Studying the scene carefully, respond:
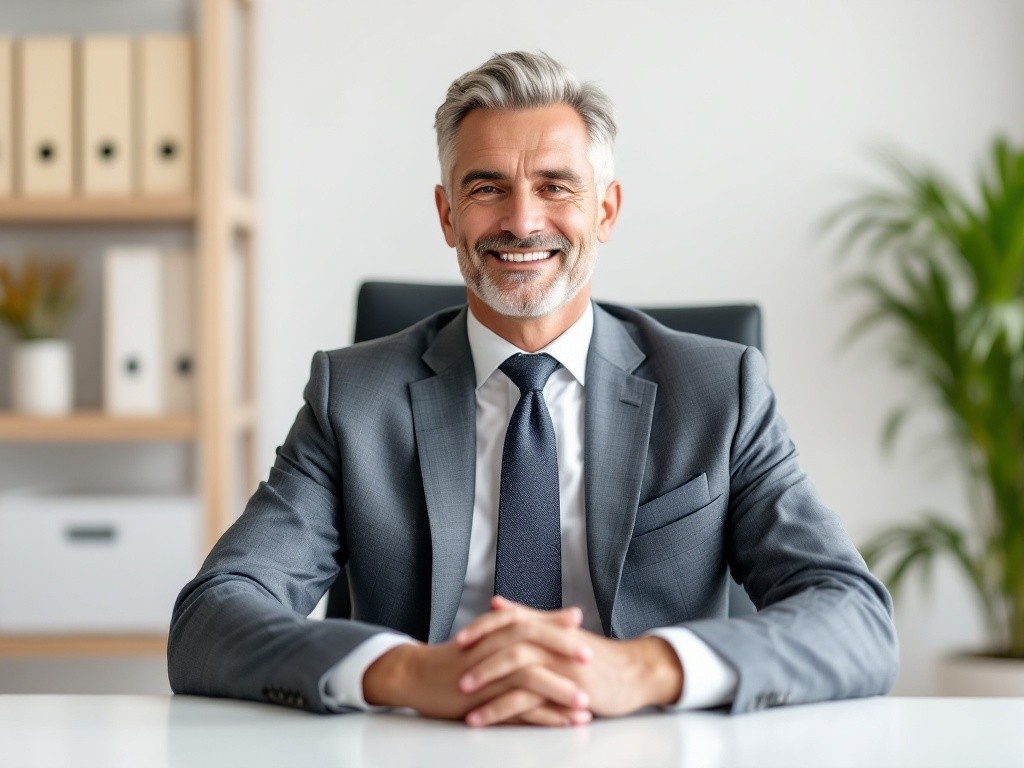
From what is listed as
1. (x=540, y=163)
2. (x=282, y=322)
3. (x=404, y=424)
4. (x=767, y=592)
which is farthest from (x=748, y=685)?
(x=282, y=322)

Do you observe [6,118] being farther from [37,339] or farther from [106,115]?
[37,339]

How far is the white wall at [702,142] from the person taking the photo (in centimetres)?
290

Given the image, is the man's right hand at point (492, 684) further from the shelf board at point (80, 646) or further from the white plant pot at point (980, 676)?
the white plant pot at point (980, 676)

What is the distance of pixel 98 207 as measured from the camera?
9.00ft

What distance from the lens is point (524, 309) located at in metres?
1.62

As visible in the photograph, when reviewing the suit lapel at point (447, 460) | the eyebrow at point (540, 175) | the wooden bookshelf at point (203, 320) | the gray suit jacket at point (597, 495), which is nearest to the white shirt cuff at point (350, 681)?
the gray suit jacket at point (597, 495)

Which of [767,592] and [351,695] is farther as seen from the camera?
[767,592]

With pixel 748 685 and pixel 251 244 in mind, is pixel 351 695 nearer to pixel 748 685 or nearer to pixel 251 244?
pixel 748 685

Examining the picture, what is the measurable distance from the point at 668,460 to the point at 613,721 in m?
0.53

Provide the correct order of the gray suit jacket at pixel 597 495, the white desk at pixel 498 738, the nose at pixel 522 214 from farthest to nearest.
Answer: the nose at pixel 522 214
the gray suit jacket at pixel 597 495
the white desk at pixel 498 738

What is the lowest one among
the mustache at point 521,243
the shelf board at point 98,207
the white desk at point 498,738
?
the white desk at point 498,738

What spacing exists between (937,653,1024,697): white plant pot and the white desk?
1650mm

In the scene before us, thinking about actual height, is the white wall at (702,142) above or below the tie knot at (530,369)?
above

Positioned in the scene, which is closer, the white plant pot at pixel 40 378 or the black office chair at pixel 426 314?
the black office chair at pixel 426 314
